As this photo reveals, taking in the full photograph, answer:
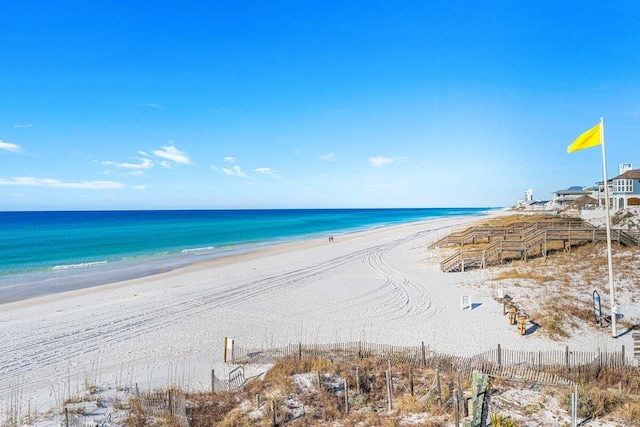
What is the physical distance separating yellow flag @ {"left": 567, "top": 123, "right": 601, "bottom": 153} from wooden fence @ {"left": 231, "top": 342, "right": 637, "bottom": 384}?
7.19 m

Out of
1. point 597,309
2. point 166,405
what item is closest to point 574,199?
point 597,309

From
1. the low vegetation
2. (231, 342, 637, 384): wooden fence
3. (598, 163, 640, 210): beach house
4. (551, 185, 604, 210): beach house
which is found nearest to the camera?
the low vegetation

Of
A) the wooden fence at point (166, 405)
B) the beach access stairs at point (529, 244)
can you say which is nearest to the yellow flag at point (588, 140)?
the beach access stairs at point (529, 244)

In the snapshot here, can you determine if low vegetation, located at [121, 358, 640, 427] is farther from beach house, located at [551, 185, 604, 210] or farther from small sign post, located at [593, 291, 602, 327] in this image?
beach house, located at [551, 185, 604, 210]

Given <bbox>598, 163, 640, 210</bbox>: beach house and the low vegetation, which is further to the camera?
<bbox>598, 163, 640, 210</bbox>: beach house

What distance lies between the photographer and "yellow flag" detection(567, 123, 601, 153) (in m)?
12.9

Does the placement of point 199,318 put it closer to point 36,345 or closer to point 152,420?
point 36,345

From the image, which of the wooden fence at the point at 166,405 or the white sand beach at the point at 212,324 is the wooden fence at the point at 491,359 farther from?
the wooden fence at the point at 166,405

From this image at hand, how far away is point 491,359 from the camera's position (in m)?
10.5

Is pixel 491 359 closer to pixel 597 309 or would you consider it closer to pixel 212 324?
pixel 597 309

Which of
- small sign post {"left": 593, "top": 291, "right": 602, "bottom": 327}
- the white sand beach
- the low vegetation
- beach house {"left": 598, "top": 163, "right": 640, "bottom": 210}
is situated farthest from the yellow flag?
beach house {"left": 598, "top": 163, "right": 640, "bottom": 210}

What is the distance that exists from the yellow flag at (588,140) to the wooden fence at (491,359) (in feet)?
23.6

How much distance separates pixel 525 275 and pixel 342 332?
13.3m

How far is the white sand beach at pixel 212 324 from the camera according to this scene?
11.9 m
